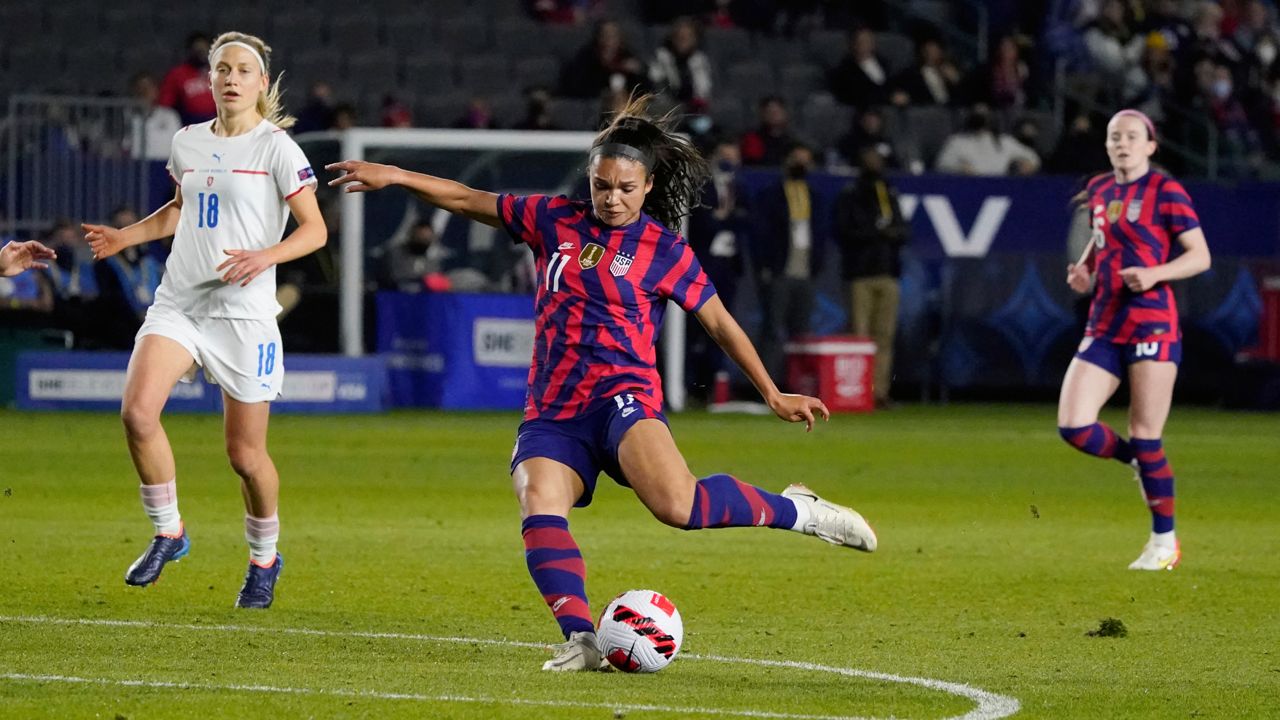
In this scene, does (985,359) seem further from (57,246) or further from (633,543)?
(633,543)

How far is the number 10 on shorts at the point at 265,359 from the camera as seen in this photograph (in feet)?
27.4

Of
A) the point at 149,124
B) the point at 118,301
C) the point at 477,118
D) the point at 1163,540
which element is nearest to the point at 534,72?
the point at 477,118

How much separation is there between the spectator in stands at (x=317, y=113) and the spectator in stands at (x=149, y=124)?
1.27 metres

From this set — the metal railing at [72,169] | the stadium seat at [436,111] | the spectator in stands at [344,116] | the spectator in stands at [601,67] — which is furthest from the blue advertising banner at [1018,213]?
the metal railing at [72,169]

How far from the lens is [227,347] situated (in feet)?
27.4

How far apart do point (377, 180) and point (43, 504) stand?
5992 mm

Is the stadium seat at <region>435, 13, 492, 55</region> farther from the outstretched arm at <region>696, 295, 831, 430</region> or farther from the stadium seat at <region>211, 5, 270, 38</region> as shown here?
the outstretched arm at <region>696, 295, 831, 430</region>

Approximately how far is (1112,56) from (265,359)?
20.6 m

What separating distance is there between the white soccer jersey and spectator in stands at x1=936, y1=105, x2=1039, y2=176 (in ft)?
54.4

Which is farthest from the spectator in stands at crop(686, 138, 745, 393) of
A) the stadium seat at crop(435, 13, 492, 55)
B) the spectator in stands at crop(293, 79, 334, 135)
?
the stadium seat at crop(435, 13, 492, 55)

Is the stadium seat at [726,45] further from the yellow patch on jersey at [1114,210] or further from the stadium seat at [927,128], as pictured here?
the yellow patch on jersey at [1114,210]

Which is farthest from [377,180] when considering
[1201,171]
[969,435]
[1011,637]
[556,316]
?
[1201,171]

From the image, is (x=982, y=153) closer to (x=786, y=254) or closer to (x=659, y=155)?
(x=786, y=254)

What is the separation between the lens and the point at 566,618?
6926 millimetres
